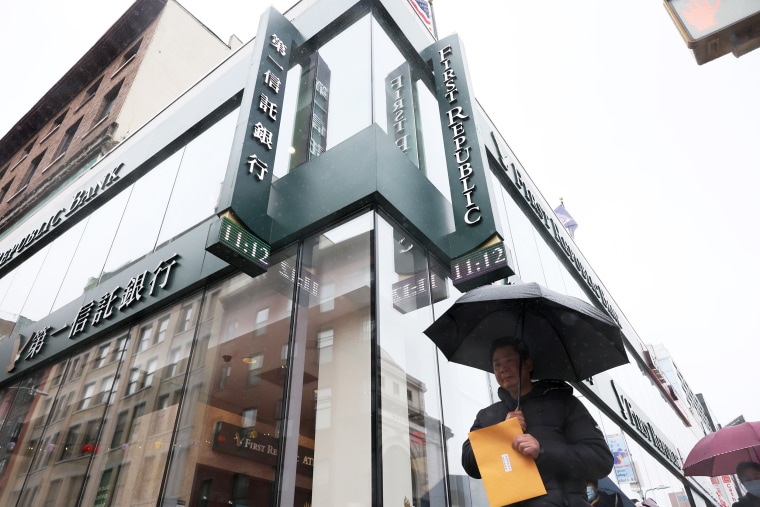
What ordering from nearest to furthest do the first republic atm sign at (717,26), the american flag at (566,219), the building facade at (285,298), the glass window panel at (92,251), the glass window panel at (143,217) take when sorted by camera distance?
the first republic atm sign at (717,26), the building facade at (285,298), the glass window panel at (143,217), the glass window panel at (92,251), the american flag at (566,219)

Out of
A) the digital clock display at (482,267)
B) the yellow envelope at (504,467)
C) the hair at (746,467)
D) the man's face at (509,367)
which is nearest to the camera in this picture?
the yellow envelope at (504,467)

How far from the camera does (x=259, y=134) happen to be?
6.11 metres

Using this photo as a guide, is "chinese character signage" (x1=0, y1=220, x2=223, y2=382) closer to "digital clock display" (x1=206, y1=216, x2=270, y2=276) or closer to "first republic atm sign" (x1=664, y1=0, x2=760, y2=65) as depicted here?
"digital clock display" (x1=206, y1=216, x2=270, y2=276)

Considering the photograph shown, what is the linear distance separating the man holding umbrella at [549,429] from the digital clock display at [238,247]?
3441mm

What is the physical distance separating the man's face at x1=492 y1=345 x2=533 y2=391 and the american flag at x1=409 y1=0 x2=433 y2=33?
8.60m

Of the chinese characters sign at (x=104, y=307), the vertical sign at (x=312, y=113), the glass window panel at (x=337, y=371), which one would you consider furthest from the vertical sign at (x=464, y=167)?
the chinese characters sign at (x=104, y=307)

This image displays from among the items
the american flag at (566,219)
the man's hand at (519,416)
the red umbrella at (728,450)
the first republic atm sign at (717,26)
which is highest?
the american flag at (566,219)

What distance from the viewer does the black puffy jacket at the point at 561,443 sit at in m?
2.19

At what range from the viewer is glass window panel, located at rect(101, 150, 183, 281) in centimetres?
842

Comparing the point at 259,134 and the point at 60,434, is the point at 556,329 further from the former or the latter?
the point at 60,434

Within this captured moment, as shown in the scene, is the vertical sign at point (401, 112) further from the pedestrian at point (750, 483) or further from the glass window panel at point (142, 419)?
the pedestrian at point (750, 483)

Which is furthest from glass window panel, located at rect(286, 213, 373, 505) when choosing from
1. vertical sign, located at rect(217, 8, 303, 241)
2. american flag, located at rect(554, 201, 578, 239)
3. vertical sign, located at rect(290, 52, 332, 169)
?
american flag, located at rect(554, 201, 578, 239)

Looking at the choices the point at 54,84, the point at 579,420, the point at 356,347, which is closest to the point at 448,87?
the point at 356,347

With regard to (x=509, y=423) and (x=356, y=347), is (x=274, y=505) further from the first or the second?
(x=509, y=423)
